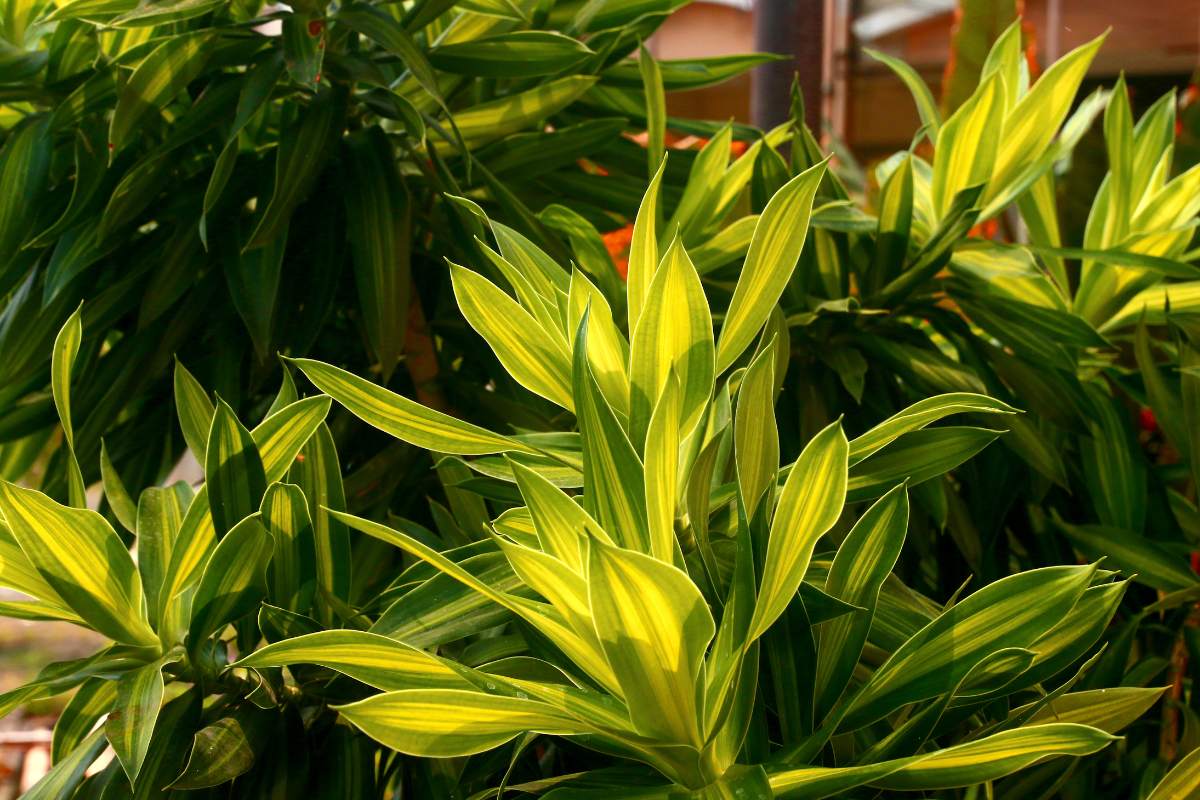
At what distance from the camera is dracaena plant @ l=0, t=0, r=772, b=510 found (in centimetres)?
53

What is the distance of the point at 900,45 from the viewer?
2846 mm

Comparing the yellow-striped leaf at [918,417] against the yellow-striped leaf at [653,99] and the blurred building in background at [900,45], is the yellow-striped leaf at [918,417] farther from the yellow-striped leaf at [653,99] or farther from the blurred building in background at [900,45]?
the blurred building in background at [900,45]

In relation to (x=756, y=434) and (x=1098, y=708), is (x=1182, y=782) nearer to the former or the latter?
(x=1098, y=708)

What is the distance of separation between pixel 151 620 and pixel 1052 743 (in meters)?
0.35

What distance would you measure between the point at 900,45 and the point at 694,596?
9.74ft

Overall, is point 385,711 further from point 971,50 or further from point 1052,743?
point 971,50

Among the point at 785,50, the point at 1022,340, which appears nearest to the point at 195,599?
the point at 1022,340

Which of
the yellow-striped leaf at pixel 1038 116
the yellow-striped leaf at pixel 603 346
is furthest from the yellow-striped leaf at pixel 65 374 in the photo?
the yellow-striped leaf at pixel 1038 116

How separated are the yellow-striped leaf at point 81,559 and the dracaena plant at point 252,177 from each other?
0.53ft

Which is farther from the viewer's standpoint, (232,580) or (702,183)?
(702,183)

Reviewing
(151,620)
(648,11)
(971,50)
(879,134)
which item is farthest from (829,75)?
(151,620)

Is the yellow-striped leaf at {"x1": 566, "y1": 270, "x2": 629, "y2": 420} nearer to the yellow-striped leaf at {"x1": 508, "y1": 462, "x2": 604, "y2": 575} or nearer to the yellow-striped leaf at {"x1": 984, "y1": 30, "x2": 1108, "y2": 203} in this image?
the yellow-striped leaf at {"x1": 508, "y1": 462, "x2": 604, "y2": 575}

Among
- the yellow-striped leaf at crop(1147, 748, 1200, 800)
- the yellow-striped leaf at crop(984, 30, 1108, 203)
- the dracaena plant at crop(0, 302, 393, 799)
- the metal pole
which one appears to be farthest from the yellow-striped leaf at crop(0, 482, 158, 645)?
the metal pole

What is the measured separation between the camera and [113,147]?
0.51 metres
